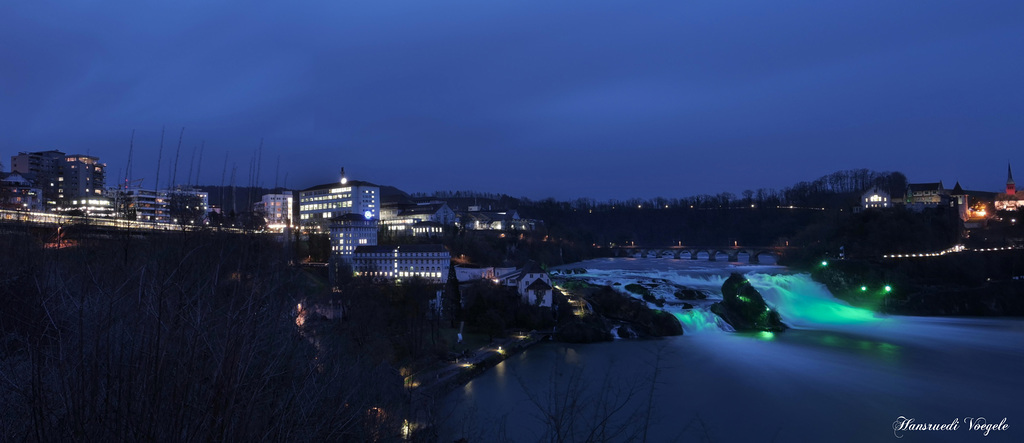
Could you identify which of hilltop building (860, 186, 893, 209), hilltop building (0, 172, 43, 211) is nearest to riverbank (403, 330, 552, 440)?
hilltop building (0, 172, 43, 211)

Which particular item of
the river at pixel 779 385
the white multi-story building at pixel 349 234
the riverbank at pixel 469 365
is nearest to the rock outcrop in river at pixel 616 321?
the river at pixel 779 385

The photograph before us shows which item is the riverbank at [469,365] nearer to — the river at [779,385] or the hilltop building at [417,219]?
the river at [779,385]

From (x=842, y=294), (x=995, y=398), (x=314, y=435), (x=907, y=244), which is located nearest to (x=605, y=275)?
(x=842, y=294)

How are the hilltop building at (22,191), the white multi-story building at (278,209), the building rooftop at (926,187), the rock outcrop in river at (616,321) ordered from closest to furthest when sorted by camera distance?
the rock outcrop in river at (616,321) < the hilltop building at (22,191) < the white multi-story building at (278,209) < the building rooftop at (926,187)

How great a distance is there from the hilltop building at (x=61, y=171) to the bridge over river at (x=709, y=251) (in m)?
43.3

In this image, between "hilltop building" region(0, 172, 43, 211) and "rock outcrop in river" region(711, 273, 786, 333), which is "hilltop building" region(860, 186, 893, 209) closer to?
"rock outcrop in river" region(711, 273, 786, 333)

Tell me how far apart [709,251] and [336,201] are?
3032cm

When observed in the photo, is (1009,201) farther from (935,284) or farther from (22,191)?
(22,191)

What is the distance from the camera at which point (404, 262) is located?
26.3 metres

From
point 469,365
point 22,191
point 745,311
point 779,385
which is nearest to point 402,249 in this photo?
point 469,365

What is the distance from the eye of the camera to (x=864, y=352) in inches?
679

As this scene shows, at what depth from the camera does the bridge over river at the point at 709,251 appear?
42875 millimetres

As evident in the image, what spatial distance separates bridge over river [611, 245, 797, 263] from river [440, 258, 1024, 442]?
1985cm

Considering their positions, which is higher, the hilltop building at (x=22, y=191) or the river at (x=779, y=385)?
the hilltop building at (x=22, y=191)
